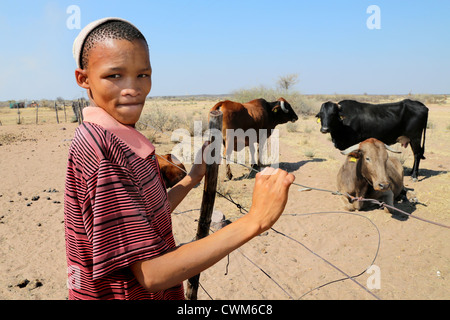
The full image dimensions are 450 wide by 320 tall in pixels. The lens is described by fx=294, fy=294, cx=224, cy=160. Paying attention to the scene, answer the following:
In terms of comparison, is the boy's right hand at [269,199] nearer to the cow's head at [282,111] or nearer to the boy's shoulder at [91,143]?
the boy's shoulder at [91,143]

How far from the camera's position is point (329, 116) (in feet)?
27.2

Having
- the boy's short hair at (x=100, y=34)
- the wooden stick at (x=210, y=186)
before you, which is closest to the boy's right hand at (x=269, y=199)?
the boy's short hair at (x=100, y=34)

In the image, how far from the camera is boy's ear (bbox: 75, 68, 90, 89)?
1036 mm

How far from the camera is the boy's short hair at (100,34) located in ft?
3.16

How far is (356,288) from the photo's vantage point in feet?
12.2

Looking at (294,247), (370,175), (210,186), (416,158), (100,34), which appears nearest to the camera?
(100,34)

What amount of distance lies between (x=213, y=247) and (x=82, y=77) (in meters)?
0.75

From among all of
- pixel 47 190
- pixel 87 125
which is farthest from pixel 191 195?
pixel 87 125
